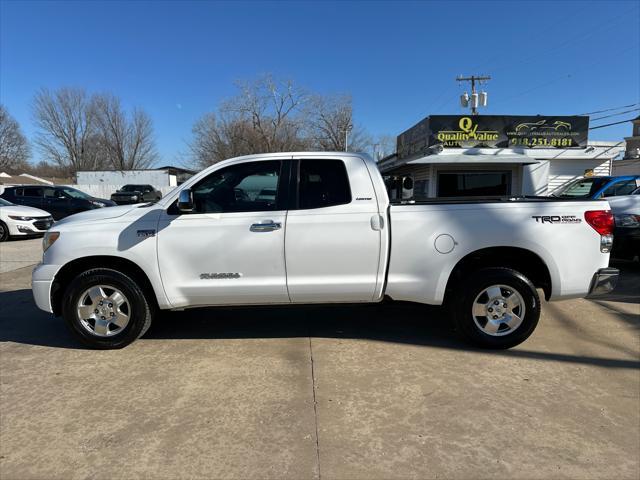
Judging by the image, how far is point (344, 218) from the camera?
3998 millimetres

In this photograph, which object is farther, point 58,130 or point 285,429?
point 58,130

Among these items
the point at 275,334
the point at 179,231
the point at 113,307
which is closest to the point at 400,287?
the point at 275,334

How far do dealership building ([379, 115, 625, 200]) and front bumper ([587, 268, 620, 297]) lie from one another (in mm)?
13947

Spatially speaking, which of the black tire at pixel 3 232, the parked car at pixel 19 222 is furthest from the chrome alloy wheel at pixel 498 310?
the black tire at pixel 3 232

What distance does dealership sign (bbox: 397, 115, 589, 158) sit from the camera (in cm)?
1812

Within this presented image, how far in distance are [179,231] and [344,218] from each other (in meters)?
1.53

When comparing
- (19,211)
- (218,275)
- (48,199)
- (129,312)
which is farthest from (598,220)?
(48,199)

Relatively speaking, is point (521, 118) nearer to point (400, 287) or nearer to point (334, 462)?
point (400, 287)

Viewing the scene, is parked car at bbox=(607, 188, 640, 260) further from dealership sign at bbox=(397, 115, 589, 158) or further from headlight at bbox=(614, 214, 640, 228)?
dealership sign at bbox=(397, 115, 589, 158)

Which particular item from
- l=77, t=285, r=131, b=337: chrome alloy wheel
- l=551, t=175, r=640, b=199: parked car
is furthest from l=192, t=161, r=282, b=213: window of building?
l=551, t=175, r=640, b=199: parked car

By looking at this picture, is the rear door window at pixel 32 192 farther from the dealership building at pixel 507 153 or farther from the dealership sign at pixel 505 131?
the dealership sign at pixel 505 131

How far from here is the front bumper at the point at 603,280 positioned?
13.3 feet

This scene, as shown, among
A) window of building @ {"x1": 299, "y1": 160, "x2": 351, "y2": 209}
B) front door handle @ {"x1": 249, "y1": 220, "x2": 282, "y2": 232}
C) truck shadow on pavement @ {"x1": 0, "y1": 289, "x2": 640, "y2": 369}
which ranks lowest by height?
truck shadow on pavement @ {"x1": 0, "y1": 289, "x2": 640, "y2": 369}

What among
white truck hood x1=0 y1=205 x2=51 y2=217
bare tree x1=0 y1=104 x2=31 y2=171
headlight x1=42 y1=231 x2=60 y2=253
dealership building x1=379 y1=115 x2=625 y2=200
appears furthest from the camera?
bare tree x1=0 y1=104 x2=31 y2=171
